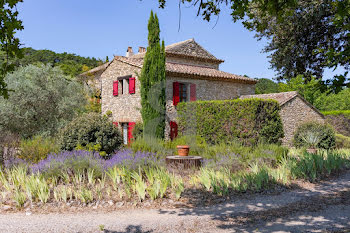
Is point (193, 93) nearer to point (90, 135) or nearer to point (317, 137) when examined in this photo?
point (317, 137)

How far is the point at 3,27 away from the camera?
381 centimetres

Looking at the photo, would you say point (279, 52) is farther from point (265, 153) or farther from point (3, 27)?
point (3, 27)

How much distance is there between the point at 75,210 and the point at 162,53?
12.2 m

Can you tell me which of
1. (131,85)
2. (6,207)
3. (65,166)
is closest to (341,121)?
(131,85)

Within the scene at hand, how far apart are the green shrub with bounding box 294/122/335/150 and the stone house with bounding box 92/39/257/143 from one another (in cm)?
603

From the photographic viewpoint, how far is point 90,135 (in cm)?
1052

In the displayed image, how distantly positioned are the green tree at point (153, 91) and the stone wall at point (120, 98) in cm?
120

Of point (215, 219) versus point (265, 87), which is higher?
point (265, 87)

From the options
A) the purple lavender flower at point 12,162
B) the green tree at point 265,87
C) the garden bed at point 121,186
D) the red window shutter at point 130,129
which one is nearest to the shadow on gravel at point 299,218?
the garden bed at point 121,186

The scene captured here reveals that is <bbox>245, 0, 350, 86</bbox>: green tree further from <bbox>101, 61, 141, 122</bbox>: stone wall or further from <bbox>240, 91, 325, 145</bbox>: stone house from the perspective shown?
<bbox>101, 61, 141, 122</bbox>: stone wall

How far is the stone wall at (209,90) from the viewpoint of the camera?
58.1ft

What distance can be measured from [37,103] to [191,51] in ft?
39.5

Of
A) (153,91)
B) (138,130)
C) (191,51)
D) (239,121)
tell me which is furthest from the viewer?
(191,51)

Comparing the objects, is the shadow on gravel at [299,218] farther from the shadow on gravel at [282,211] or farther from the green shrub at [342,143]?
the green shrub at [342,143]
